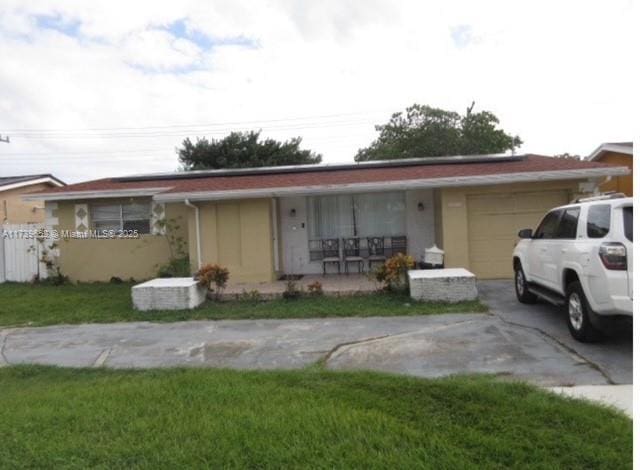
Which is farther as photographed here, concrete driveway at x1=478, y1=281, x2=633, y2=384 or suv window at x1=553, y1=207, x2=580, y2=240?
suv window at x1=553, y1=207, x2=580, y2=240

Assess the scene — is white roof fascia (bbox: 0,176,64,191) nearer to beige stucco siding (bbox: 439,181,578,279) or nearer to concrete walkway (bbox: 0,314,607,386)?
concrete walkway (bbox: 0,314,607,386)

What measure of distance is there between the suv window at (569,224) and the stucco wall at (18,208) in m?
19.2

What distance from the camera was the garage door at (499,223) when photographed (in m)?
11.5

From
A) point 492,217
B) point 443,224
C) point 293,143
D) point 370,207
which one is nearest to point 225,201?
point 370,207

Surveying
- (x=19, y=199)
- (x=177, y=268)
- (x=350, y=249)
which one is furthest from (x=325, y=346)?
(x=19, y=199)

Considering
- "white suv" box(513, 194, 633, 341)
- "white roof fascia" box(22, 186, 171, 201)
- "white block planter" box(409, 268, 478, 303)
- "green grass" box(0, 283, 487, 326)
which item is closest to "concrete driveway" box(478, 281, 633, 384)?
"white suv" box(513, 194, 633, 341)

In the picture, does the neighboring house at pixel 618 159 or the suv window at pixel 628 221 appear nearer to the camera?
the suv window at pixel 628 221

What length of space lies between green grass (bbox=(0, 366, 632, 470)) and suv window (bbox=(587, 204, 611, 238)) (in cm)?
224

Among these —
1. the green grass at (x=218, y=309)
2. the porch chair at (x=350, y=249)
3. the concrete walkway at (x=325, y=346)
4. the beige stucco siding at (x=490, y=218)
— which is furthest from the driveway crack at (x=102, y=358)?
the beige stucco siding at (x=490, y=218)

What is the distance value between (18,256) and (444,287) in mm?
12788

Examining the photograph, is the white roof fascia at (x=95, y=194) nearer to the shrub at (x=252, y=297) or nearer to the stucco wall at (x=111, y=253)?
the stucco wall at (x=111, y=253)

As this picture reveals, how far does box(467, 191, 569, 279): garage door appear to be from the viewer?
11547 millimetres

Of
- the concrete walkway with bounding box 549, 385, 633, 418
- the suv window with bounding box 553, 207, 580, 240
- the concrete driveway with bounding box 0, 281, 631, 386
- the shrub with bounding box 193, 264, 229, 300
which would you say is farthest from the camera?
the shrub with bounding box 193, 264, 229, 300

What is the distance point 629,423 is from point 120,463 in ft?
11.7
